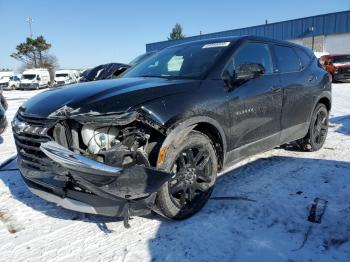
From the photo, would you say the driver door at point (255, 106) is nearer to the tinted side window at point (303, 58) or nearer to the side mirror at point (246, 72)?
the side mirror at point (246, 72)

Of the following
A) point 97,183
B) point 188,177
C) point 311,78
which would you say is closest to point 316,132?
point 311,78

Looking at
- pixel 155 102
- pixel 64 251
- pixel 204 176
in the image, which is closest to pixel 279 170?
pixel 204 176

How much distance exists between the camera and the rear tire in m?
5.38

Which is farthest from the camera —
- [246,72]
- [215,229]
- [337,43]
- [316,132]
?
[337,43]

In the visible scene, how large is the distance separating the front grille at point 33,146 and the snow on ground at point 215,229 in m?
0.65

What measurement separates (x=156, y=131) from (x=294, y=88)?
2.54 metres

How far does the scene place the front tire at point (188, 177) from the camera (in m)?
3.05

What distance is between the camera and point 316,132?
555cm

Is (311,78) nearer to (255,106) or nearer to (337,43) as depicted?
(255,106)

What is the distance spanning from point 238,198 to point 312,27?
122 ft

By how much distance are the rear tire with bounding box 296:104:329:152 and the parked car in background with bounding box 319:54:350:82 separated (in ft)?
53.5

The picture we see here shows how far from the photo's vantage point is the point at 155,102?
118 inches

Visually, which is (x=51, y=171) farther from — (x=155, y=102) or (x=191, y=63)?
(x=191, y=63)

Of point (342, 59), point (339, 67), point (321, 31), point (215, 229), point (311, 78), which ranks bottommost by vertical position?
point (215, 229)
